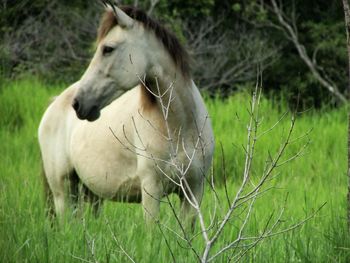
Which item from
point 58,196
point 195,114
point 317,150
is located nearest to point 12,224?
point 195,114

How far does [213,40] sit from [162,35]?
29.1 ft

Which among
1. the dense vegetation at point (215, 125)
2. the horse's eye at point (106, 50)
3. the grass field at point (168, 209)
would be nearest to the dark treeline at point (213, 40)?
the dense vegetation at point (215, 125)

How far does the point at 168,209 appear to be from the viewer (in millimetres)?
5141

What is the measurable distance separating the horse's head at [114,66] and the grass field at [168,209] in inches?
25.6

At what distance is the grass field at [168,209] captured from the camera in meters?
4.00

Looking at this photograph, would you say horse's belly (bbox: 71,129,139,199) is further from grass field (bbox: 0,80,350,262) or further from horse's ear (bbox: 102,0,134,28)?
horse's ear (bbox: 102,0,134,28)

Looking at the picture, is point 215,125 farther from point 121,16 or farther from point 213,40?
point 213,40

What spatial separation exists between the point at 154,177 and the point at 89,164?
824 mm

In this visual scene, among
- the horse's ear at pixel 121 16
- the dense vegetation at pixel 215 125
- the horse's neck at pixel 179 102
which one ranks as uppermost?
the horse's ear at pixel 121 16

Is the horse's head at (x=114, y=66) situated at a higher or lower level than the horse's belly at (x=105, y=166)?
higher

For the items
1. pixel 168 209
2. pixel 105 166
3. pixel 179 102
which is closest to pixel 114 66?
pixel 179 102

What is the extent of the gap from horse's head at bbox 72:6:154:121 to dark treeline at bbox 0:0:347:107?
694 centimetres

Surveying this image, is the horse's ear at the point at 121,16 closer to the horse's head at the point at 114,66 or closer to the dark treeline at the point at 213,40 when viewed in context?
the horse's head at the point at 114,66

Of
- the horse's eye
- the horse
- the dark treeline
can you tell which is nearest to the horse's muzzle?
the horse
